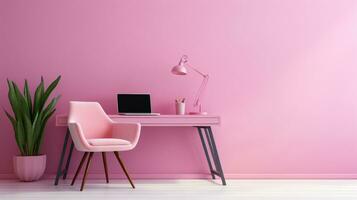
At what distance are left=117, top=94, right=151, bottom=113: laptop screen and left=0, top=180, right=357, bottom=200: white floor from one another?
706mm

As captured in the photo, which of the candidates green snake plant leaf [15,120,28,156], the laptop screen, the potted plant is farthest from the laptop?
green snake plant leaf [15,120,28,156]

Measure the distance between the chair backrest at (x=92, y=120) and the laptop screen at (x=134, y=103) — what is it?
0.63 feet

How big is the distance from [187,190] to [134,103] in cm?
100

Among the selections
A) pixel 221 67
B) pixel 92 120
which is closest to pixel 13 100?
pixel 92 120

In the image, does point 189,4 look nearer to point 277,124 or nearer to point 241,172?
point 277,124

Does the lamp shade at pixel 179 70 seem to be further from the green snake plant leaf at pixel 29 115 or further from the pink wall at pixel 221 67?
the green snake plant leaf at pixel 29 115

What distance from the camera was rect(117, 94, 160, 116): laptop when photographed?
3.31 meters

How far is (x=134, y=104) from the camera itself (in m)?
3.33

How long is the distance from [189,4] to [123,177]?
1.97 meters

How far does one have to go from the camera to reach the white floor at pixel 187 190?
8.79 feet

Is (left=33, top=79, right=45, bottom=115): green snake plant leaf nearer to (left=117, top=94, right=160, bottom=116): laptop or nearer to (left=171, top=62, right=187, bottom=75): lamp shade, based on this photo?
(left=117, top=94, right=160, bottom=116): laptop

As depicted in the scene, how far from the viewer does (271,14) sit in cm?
364

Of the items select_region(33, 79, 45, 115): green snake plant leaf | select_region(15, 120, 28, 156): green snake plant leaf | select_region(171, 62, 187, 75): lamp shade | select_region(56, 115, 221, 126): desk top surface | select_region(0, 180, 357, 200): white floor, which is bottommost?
select_region(0, 180, 357, 200): white floor

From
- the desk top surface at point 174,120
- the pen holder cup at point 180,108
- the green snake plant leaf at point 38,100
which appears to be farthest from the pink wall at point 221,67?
the desk top surface at point 174,120
